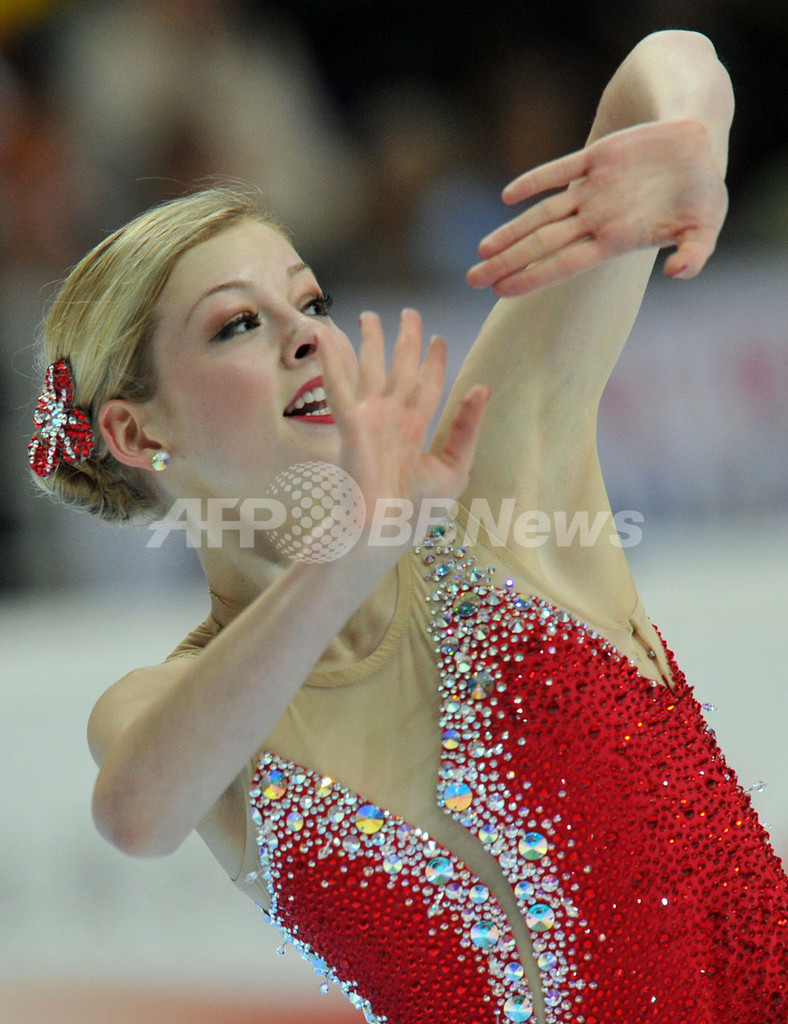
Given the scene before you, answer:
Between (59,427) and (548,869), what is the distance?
886 millimetres

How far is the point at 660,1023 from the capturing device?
150 centimetres

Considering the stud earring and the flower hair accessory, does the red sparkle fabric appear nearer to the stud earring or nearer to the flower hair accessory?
the stud earring

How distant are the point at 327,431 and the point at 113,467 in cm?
42

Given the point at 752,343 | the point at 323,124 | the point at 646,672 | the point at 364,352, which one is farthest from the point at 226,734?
the point at 323,124

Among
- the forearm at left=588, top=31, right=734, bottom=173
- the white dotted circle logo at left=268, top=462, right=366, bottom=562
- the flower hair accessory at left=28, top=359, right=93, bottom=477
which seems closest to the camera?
the white dotted circle logo at left=268, top=462, right=366, bottom=562

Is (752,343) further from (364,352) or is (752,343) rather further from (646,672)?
(364,352)

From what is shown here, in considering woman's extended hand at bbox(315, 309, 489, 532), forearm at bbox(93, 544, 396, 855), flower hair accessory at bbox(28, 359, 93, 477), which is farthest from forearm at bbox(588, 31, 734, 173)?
flower hair accessory at bbox(28, 359, 93, 477)

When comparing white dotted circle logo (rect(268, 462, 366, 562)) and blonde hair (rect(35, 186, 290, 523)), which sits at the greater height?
blonde hair (rect(35, 186, 290, 523))

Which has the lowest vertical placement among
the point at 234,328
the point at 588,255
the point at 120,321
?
the point at 588,255

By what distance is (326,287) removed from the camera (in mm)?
3938

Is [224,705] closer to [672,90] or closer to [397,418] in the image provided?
[397,418]

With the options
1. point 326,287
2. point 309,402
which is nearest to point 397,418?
point 309,402

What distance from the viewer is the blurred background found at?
2938mm

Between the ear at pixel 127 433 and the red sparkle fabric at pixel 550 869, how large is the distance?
0.44 metres
